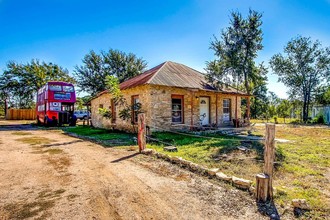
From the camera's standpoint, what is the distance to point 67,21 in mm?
11789

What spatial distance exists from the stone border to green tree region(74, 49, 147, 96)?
26.7m

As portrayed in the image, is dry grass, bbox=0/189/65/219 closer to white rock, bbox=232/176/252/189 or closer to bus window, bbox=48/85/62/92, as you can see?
white rock, bbox=232/176/252/189

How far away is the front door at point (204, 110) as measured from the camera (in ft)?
45.3

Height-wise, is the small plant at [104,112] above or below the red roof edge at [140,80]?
below

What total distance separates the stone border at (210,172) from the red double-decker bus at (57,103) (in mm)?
15690

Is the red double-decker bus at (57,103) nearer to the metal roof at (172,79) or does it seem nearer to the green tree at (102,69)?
the metal roof at (172,79)

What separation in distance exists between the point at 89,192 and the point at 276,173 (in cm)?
416

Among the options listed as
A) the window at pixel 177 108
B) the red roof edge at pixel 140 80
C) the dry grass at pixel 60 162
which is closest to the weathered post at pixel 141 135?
the dry grass at pixel 60 162

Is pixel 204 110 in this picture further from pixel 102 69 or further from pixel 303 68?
pixel 102 69

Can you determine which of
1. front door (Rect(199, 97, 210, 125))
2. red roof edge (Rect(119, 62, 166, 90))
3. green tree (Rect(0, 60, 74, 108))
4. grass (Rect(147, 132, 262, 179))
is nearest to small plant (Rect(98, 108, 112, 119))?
red roof edge (Rect(119, 62, 166, 90))

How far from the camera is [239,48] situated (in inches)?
652

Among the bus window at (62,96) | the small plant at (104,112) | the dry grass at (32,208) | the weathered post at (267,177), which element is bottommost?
the dry grass at (32,208)

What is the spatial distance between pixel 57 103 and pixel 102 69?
1427 cm

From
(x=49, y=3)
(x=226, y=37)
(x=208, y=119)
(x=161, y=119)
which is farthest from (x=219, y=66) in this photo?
(x=49, y=3)
